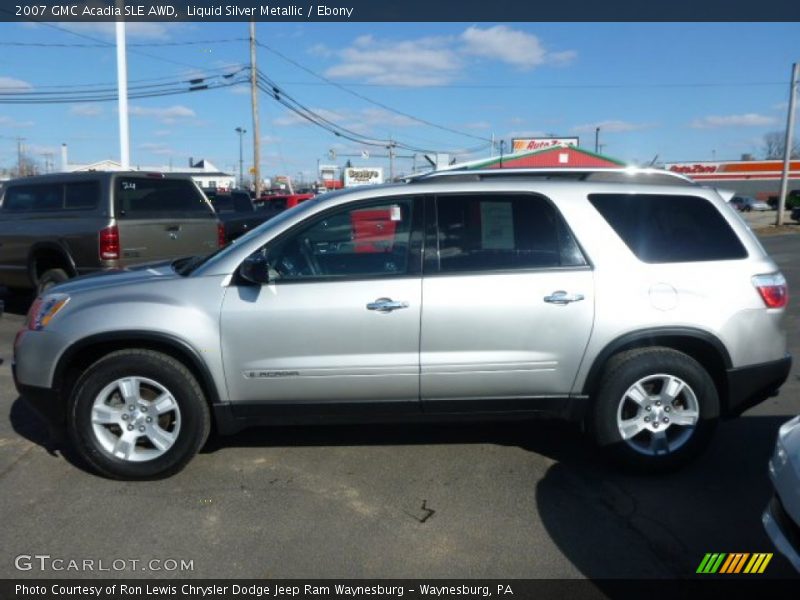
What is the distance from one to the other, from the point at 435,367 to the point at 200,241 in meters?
5.98

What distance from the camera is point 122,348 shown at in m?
4.23

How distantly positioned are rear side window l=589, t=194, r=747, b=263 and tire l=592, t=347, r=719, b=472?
2.01 feet

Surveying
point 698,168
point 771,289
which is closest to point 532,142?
point 771,289

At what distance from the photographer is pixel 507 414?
14.2ft

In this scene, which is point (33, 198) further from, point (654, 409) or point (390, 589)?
point (654, 409)

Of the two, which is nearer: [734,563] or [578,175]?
[734,563]

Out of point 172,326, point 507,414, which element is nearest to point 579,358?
point 507,414

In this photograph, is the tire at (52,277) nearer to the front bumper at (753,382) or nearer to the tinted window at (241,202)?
the front bumper at (753,382)

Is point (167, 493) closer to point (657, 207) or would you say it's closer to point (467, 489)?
point (467, 489)

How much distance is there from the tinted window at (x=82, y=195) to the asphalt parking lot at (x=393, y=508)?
4.36m

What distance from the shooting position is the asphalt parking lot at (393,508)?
337 cm

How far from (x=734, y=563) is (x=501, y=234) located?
7.02ft

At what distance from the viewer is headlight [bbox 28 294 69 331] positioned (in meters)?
4.24

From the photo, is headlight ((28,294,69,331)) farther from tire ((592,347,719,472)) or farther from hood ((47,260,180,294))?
tire ((592,347,719,472))
